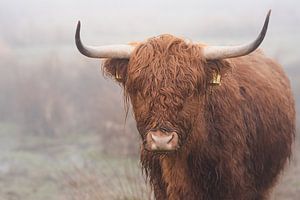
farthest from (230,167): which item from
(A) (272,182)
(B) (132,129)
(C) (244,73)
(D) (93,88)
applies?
(D) (93,88)

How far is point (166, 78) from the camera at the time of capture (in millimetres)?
5234

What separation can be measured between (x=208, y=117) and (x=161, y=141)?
106 cm

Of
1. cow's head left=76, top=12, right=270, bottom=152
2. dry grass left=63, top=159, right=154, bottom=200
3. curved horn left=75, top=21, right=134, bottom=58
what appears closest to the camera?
cow's head left=76, top=12, right=270, bottom=152

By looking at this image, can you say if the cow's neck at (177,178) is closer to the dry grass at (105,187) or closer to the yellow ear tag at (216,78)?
the yellow ear tag at (216,78)

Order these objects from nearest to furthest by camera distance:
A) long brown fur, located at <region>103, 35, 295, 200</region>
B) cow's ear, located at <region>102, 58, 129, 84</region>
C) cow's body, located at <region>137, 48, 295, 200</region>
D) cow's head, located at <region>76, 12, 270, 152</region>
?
cow's head, located at <region>76, 12, 270, 152</region>, long brown fur, located at <region>103, 35, 295, 200</region>, cow's ear, located at <region>102, 58, 129, 84</region>, cow's body, located at <region>137, 48, 295, 200</region>

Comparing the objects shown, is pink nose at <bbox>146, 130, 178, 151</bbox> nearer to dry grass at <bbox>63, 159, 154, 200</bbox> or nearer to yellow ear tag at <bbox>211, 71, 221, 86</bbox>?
yellow ear tag at <bbox>211, 71, 221, 86</bbox>

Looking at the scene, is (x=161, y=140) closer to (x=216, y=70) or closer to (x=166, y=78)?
(x=166, y=78)

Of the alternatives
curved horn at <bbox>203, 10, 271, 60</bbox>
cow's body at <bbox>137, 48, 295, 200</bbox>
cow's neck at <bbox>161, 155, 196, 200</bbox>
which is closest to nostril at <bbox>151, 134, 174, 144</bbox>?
cow's body at <bbox>137, 48, 295, 200</bbox>

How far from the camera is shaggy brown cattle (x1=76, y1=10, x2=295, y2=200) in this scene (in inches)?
206

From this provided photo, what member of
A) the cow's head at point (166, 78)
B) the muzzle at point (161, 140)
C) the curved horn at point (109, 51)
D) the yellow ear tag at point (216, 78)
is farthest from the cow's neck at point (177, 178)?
the curved horn at point (109, 51)

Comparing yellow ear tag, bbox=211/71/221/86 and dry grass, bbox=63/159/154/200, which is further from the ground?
yellow ear tag, bbox=211/71/221/86

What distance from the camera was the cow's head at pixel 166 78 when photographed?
203 inches

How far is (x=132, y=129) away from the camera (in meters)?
12.1

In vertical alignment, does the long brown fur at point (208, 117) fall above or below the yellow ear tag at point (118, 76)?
below
